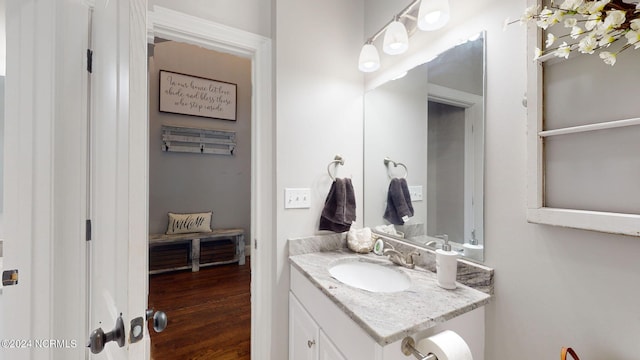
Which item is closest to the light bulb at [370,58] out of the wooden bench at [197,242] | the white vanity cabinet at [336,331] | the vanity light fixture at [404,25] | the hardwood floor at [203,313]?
the vanity light fixture at [404,25]

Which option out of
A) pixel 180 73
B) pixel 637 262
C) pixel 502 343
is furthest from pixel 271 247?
pixel 180 73

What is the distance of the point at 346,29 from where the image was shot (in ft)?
5.32

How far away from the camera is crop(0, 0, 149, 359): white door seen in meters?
0.62

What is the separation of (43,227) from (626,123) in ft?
5.80

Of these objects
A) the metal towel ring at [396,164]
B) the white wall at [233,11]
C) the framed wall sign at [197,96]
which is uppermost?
the framed wall sign at [197,96]

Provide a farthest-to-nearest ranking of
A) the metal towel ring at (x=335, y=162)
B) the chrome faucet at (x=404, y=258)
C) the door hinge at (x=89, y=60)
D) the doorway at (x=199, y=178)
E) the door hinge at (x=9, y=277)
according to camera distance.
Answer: the doorway at (x=199, y=178) < the metal towel ring at (x=335, y=162) < the chrome faucet at (x=404, y=258) < the door hinge at (x=89, y=60) < the door hinge at (x=9, y=277)

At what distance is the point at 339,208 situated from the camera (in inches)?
58.2

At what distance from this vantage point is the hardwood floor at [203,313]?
175cm

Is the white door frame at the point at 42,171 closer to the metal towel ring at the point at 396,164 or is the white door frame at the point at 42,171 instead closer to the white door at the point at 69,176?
the white door at the point at 69,176

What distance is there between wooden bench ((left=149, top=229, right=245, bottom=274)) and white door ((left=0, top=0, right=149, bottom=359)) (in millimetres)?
2369

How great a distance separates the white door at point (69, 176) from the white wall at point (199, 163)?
9.07 ft

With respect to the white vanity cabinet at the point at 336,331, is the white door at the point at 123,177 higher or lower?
higher

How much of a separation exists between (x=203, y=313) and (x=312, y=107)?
206cm

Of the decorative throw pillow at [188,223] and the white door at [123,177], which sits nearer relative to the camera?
the white door at [123,177]
